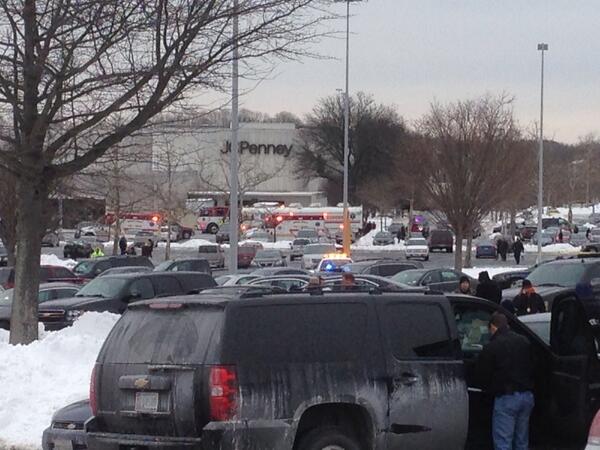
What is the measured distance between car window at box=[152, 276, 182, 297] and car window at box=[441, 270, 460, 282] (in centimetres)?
1116

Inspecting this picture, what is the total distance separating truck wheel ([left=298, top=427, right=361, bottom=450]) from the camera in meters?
8.66

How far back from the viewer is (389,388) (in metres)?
8.99

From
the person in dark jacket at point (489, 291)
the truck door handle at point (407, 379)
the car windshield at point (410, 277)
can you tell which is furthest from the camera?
the car windshield at point (410, 277)

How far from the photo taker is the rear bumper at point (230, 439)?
8.07 m

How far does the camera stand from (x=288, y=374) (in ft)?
27.9

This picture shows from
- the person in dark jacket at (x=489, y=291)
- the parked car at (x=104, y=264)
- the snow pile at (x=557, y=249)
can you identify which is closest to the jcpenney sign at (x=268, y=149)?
the snow pile at (x=557, y=249)

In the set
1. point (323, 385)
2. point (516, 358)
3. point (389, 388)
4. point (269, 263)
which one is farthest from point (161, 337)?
point (269, 263)

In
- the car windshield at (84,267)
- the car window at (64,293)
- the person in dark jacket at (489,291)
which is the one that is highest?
the person in dark jacket at (489,291)

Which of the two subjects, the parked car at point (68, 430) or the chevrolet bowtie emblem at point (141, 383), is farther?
the parked car at point (68, 430)

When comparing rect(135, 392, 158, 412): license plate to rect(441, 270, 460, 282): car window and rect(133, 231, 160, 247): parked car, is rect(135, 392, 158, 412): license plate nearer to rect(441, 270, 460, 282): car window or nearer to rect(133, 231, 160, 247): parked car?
rect(441, 270, 460, 282): car window

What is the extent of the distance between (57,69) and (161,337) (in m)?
8.88

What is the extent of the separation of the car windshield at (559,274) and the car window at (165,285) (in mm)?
7913

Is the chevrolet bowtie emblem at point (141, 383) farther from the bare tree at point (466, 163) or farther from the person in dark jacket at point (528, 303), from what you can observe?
the bare tree at point (466, 163)

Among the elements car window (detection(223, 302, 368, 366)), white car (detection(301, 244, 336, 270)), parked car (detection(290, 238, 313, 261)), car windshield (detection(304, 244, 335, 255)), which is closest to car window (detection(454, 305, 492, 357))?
car window (detection(223, 302, 368, 366))
